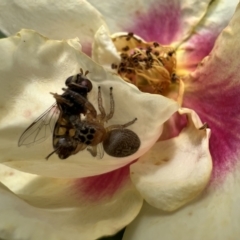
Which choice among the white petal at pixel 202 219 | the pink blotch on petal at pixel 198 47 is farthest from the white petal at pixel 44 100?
the pink blotch on petal at pixel 198 47

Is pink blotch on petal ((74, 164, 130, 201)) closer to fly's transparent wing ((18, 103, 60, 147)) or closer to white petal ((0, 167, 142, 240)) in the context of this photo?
white petal ((0, 167, 142, 240))

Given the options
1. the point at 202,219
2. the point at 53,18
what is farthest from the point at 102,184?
the point at 53,18

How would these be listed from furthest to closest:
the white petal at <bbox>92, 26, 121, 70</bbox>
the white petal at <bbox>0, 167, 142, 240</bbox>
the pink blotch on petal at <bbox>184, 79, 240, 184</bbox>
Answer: the white petal at <bbox>92, 26, 121, 70</bbox>, the pink blotch on petal at <bbox>184, 79, 240, 184</bbox>, the white petal at <bbox>0, 167, 142, 240</bbox>

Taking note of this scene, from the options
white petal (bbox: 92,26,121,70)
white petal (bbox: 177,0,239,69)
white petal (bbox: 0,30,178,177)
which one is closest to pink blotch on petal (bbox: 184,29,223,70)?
white petal (bbox: 177,0,239,69)

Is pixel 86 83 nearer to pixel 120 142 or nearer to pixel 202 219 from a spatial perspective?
pixel 120 142

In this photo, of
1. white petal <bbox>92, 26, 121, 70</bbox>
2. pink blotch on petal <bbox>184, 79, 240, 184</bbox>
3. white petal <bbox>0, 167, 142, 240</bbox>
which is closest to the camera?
white petal <bbox>0, 167, 142, 240</bbox>

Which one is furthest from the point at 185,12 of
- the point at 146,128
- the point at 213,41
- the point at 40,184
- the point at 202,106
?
the point at 40,184
